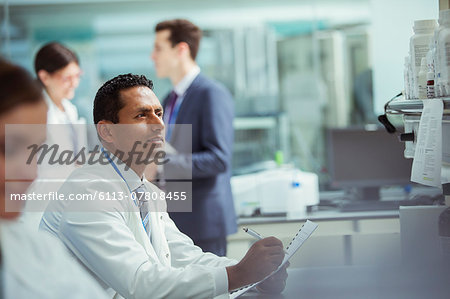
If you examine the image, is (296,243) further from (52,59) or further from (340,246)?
(52,59)

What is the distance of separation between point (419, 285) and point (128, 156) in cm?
84

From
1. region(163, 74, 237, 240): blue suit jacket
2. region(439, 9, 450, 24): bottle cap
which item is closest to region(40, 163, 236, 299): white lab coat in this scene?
region(439, 9, 450, 24): bottle cap

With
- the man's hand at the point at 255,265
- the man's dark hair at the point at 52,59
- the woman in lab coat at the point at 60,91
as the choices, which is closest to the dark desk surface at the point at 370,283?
the man's hand at the point at 255,265

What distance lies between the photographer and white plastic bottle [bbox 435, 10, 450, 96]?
141 cm

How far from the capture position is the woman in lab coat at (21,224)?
0.98m

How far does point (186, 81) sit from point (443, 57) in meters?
1.56

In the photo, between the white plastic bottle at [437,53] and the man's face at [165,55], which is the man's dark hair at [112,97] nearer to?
the white plastic bottle at [437,53]

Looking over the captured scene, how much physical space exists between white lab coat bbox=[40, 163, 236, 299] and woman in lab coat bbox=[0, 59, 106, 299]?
320mm

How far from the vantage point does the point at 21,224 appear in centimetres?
104

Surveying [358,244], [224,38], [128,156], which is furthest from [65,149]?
[224,38]

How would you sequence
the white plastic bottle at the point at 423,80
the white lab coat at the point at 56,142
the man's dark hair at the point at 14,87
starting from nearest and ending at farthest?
the man's dark hair at the point at 14,87 → the white plastic bottle at the point at 423,80 → the white lab coat at the point at 56,142

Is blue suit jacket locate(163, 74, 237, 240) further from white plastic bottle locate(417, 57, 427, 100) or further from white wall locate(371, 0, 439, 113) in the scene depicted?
white plastic bottle locate(417, 57, 427, 100)

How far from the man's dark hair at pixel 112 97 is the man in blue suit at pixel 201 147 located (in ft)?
3.45

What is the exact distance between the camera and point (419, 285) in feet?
5.40
